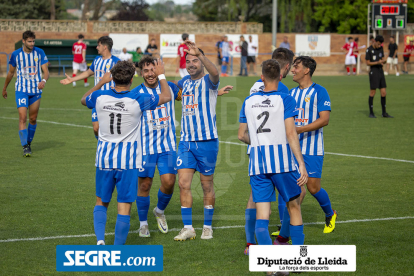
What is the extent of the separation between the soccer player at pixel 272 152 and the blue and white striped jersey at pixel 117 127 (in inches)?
43.6

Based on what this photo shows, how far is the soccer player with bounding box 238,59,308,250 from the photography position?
185 inches

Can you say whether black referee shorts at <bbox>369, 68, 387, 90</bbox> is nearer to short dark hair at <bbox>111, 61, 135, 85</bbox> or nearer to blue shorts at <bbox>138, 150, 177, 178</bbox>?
blue shorts at <bbox>138, 150, 177, 178</bbox>

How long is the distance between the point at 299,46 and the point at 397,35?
22.8ft

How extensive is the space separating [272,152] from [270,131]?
0.19 metres

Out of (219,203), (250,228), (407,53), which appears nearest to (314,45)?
(407,53)

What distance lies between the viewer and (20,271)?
15.5 feet

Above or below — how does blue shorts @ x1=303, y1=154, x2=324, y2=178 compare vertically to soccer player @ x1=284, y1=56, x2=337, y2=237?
below

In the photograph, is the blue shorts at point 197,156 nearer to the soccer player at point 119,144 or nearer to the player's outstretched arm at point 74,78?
the soccer player at point 119,144

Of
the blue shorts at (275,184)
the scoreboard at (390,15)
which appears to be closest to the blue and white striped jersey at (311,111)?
the blue shorts at (275,184)

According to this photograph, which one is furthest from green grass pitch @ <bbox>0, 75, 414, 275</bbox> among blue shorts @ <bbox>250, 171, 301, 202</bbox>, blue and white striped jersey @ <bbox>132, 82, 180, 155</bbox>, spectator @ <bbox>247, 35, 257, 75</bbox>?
spectator @ <bbox>247, 35, 257, 75</bbox>

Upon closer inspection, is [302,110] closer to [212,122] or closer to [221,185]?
[212,122]

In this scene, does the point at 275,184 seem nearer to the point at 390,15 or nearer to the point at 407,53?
the point at 390,15

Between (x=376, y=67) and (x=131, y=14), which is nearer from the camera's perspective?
(x=376, y=67)

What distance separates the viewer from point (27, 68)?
35.4 ft
